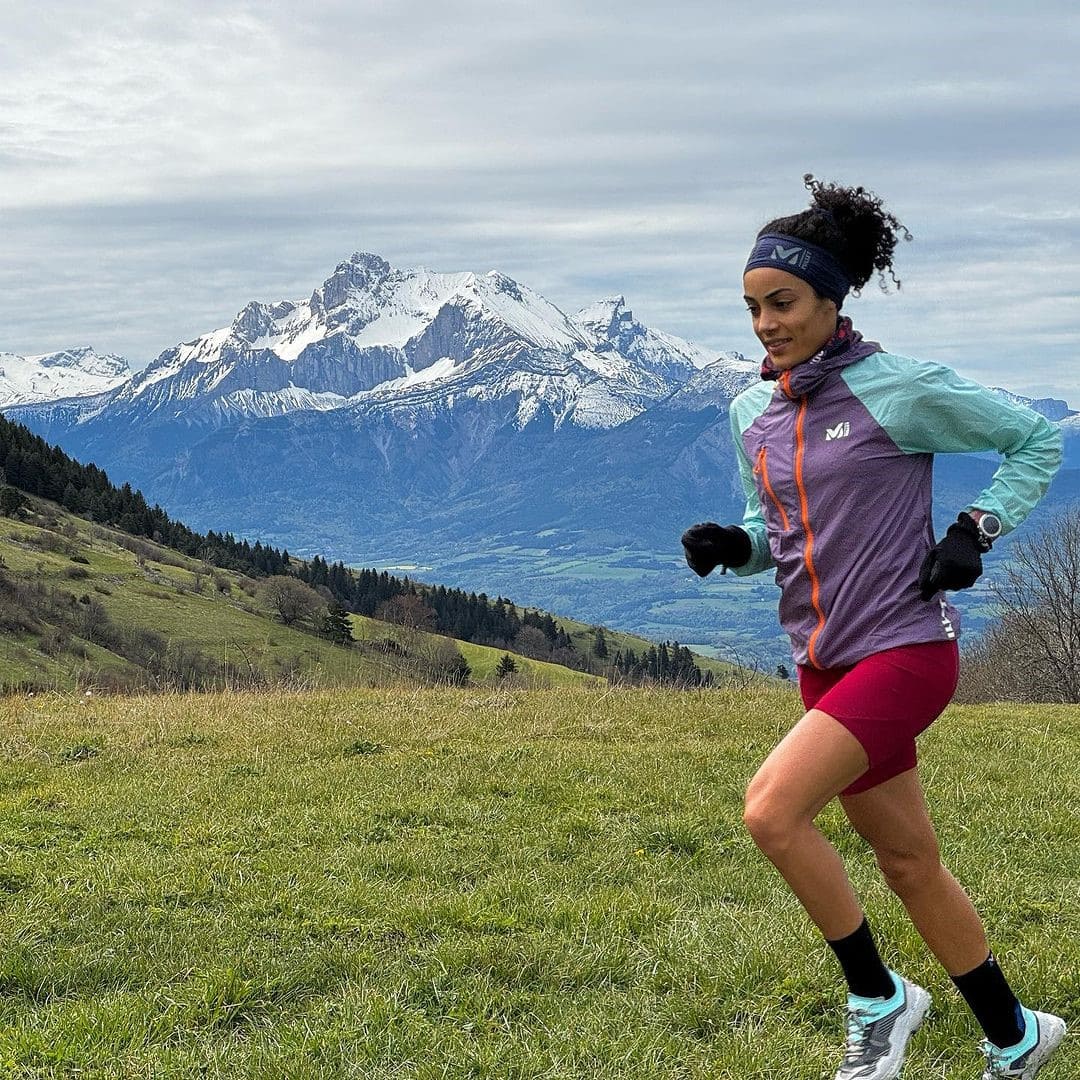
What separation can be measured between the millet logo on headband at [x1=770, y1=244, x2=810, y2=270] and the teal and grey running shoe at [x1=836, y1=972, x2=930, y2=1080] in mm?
2925

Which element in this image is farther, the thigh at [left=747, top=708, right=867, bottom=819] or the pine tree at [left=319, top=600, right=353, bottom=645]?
the pine tree at [left=319, top=600, right=353, bottom=645]

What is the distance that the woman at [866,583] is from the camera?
4.26m

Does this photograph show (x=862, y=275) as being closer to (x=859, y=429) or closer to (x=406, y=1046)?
(x=859, y=429)

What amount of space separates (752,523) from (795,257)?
1206mm

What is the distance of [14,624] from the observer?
51.2 metres

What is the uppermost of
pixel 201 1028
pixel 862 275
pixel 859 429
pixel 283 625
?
pixel 862 275

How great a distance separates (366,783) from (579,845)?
264cm

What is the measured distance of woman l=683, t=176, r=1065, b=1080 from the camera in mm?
4258

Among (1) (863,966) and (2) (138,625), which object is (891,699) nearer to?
(1) (863,966)

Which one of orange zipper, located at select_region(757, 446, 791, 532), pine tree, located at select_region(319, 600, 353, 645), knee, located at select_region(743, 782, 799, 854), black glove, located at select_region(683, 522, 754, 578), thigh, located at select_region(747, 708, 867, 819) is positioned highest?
orange zipper, located at select_region(757, 446, 791, 532)

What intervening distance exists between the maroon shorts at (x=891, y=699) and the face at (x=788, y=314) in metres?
1.26

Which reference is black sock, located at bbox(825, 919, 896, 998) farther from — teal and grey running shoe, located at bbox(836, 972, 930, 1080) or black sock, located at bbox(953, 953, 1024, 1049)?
black sock, located at bbox(953, 953, 1024, 1049)

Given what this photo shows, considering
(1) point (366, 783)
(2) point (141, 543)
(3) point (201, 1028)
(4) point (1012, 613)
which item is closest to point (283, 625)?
(2) point (141, 543)

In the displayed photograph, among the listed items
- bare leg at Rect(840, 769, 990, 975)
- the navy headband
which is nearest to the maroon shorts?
bare leg at Rect(840, 769, 990, 975)
